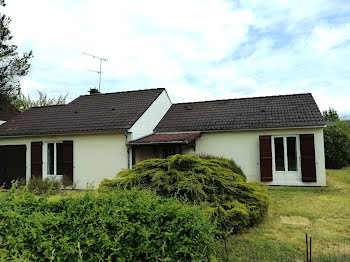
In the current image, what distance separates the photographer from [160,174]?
595cm

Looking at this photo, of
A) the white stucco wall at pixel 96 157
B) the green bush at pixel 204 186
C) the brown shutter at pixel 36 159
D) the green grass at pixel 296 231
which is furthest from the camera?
the brown shutter at pixel 36 159

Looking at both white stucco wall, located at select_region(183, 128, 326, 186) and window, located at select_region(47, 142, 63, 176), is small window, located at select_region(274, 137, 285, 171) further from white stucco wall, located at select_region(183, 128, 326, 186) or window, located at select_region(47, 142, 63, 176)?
window, located at select_region(47, 142, 63, 176)

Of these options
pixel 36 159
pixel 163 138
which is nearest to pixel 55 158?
pixel 36 159

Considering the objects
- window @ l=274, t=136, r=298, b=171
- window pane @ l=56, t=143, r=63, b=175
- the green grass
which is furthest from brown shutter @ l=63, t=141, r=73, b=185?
window @ l=274, t=136, r=298, b=171

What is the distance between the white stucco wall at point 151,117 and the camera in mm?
12766

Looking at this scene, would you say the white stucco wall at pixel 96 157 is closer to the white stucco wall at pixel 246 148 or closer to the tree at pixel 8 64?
the white stucco wall at pixel 246 148

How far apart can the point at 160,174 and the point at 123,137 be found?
6.78 meters

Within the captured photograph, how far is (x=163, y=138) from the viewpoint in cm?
1231

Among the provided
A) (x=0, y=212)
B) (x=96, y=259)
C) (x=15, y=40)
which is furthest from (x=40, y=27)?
(x=96, y=259)

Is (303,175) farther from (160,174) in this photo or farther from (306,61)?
(160,174)

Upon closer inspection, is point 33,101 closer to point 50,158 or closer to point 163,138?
point 50,158

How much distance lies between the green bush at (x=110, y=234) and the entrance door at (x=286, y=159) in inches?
385

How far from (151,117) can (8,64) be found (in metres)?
10.2

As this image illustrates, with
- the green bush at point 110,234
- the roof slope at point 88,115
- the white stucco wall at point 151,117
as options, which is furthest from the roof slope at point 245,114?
the green bush at point 110,234
